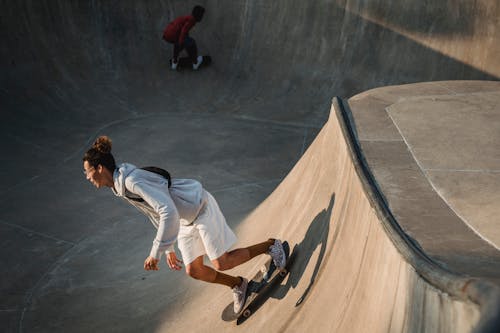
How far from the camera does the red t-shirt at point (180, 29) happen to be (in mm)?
11562

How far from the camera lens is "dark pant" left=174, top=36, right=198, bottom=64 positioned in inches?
459

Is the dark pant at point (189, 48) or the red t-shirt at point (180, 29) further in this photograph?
the dark pant at point (189, 48)

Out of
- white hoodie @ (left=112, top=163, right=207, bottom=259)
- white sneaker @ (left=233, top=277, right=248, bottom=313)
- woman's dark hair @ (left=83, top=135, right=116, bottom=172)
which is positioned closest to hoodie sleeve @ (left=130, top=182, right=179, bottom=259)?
white hoodie @ (left=112, top=163, right=207, bottom=259)

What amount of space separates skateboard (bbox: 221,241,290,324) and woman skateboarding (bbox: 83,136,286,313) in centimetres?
6

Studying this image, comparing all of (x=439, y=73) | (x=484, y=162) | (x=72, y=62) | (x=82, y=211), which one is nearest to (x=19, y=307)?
(x=82, y=211)

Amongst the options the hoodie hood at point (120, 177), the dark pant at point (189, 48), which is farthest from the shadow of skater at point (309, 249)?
the dark pant at point (189, 48)

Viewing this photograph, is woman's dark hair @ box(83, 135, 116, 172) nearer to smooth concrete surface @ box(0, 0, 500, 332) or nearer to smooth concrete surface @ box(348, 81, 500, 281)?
smooth concrete surface @ box(0, 0, 500, 332)

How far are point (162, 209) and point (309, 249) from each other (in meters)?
1.23

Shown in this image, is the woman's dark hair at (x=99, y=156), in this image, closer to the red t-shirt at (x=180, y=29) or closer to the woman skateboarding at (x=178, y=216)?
the woman skateboarding at (x=178, y=216)

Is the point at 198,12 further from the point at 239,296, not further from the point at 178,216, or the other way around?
the point at 178,216

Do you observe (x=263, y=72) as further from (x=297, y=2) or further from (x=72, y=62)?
(x=72, y=62)

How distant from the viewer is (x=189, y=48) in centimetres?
1177

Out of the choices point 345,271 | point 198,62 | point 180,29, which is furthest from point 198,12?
point 345,271

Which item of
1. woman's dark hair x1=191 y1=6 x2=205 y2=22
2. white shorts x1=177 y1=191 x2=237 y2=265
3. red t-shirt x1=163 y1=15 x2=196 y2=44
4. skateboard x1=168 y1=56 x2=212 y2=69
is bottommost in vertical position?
white shorts x1=177 y1=191 x2=237 y2=265
